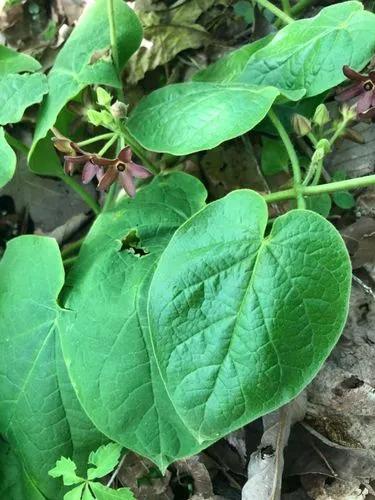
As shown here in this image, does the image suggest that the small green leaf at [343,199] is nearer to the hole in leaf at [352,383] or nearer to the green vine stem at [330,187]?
the green vine stem at [330,187]

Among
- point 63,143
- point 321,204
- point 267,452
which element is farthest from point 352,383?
point 63,143

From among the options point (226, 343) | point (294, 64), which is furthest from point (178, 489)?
point (294, 64)

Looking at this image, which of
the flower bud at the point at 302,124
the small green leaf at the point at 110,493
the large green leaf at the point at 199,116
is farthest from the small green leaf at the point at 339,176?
the small green leaf at the point at 110,493

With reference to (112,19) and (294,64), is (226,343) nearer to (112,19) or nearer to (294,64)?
(294,64)

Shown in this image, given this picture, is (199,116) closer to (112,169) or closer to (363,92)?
(112,169)

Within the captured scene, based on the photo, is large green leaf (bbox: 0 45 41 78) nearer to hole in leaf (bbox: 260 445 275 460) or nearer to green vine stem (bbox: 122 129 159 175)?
green vine stem (bbox: 122 129 159 175)

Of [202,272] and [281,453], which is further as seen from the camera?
[281,453]
